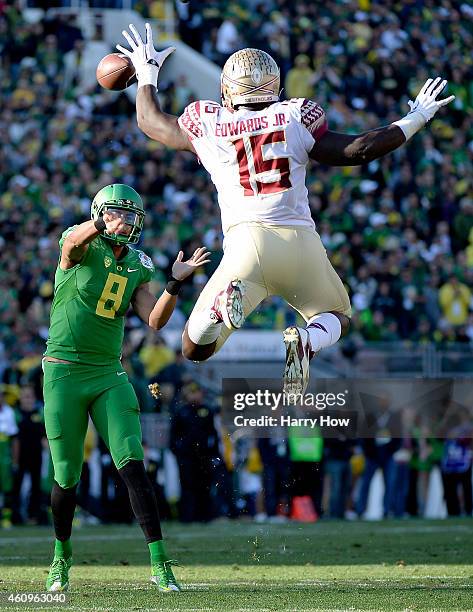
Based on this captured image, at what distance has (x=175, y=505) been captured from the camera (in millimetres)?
14180

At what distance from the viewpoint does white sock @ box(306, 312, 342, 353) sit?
7.15m

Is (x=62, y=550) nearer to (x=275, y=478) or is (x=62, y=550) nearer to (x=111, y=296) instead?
(x=111, y=296)

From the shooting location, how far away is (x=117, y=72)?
26.9ft

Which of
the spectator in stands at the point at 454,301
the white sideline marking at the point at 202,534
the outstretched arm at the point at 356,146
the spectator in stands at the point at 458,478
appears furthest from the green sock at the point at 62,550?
the spectator in stands at the point at 454,301

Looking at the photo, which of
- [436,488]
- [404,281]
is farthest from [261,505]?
[404,281]

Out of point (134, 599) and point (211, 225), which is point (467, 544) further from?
point (211, 225)

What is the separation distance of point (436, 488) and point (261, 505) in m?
2.05

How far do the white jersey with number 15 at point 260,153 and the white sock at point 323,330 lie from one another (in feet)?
1.83

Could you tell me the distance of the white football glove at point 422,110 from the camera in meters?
7.09

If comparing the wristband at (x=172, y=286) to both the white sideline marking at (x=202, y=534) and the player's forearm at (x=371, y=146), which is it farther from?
the white sideline marking at (x=202, y=534)

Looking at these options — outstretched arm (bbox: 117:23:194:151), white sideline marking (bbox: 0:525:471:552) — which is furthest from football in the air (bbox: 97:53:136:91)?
white sideline marking (bbox: 0:525:471:552)

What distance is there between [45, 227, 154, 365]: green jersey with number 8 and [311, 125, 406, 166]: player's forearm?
1322mm

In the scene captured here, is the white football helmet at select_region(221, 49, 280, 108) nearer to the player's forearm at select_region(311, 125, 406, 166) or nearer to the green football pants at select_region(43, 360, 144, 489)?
the player's forearm at select_region(311, 125, 406, 166)

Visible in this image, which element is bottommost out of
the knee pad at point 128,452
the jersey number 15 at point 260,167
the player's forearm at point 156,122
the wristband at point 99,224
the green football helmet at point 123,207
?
the knee pad at point 128,452
